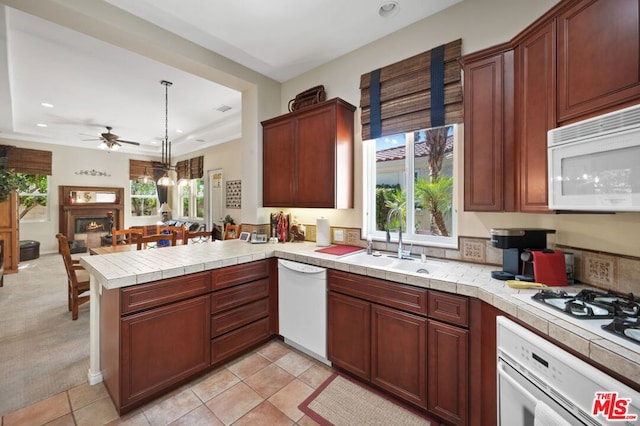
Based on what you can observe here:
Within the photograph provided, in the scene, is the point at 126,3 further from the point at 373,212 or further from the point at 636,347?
the point at 636,347

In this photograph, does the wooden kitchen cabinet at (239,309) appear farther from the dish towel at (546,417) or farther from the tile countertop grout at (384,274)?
the dish towel at (546,417)

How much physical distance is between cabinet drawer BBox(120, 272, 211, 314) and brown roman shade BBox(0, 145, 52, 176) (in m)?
6.99

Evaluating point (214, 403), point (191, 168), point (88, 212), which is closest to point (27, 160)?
point (88, 212)

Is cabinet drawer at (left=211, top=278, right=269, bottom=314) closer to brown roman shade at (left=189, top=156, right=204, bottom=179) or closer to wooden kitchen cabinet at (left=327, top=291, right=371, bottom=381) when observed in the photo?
wooden kitchen cabinet at (left=327, top=291, right=371, bottom=381)

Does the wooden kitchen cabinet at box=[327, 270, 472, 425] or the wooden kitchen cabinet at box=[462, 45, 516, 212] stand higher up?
the wooden kitchen cabinet at box=[462, 45, 516, 212]

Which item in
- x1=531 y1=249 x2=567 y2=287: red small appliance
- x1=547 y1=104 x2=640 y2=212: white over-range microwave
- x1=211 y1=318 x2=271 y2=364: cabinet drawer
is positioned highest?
x1=547 y1=104 x2=640 y2=212: white over-range microwave

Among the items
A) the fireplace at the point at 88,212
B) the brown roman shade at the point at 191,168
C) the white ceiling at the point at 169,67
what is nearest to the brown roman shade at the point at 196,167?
the brown roman shade at the point at 191,168

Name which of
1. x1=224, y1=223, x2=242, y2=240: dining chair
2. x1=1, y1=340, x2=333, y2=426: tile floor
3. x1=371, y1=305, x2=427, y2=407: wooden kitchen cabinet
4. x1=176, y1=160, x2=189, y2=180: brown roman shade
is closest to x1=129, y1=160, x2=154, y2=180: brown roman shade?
x1=176, y1=160, x2=189, y2=180: brown roman shade

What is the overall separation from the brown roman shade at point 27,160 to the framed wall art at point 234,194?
451cm

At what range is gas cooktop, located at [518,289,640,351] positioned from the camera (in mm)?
914

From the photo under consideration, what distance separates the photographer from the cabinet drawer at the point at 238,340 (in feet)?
7.06

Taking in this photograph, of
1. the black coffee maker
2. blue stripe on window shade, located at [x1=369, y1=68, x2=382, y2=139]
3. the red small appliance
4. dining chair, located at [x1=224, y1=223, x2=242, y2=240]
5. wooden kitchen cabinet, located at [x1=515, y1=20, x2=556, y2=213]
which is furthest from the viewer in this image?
dining chair, located at [x1=224, y1=223, x2=242, y2=240]

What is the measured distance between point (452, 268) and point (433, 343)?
54cm

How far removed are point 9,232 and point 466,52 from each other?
→ 786cm
